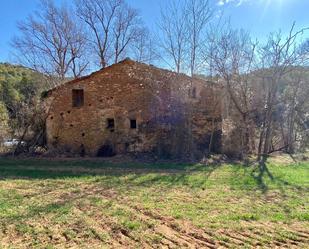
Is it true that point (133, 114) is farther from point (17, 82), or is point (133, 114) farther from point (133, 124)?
point (17, 82)

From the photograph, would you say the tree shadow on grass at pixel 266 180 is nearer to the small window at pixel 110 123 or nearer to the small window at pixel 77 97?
the small window at pixel 110 123

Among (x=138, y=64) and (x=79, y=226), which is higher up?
(x=138, y=64)

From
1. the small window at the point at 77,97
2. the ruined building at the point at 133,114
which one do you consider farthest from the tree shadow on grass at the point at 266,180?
the small window at the point at 77,97

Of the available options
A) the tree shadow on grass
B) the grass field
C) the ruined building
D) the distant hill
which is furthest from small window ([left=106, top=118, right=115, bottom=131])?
the distant hill

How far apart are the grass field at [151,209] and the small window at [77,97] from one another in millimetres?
5137

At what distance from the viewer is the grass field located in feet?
14.2

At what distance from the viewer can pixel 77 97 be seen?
1521 cm

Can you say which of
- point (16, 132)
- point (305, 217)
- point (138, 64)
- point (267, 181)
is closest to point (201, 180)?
point (267, 181)

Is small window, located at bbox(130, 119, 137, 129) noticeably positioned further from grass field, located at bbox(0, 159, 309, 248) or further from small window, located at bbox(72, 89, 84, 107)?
Answer: grass field, located at bbox(0, 159, 309, 248)

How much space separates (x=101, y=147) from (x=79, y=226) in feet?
32.0

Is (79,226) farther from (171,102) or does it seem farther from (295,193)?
(171,102)

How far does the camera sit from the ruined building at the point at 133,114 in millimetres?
14250

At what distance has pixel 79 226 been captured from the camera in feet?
15.8

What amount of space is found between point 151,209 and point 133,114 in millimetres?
8756
